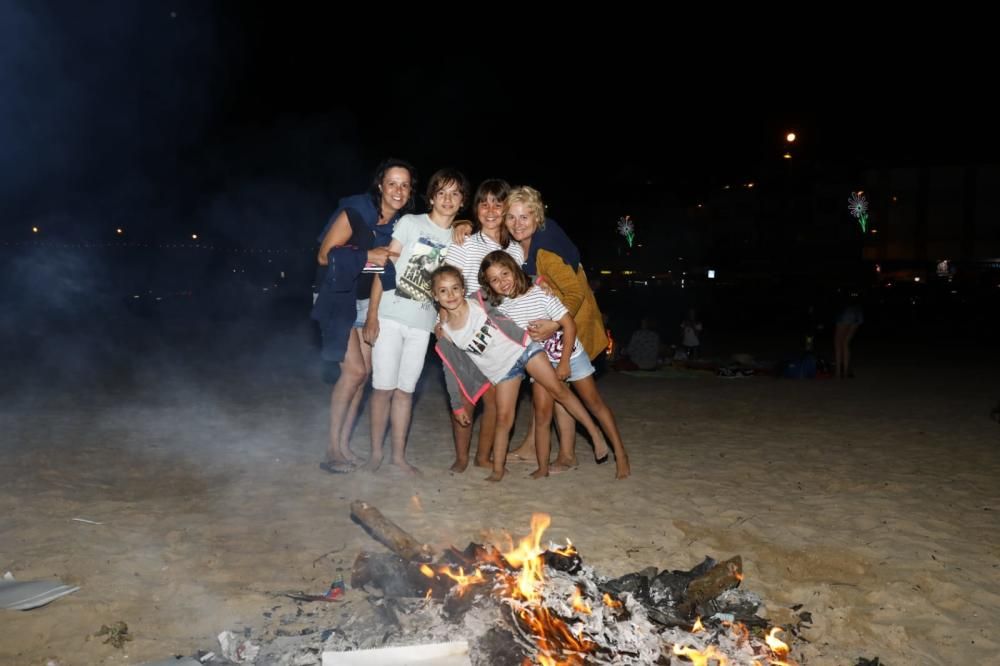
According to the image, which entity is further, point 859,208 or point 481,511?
point 859,208

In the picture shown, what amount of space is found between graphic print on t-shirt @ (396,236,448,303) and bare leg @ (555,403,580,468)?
4.85 feet

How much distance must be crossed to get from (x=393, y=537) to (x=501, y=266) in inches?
78.8

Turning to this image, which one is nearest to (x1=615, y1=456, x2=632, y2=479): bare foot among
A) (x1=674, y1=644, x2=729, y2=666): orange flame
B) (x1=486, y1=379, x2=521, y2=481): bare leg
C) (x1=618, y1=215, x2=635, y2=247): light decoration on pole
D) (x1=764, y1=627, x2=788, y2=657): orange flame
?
(x1=486, y1=379, x2=521, y2=481): bare leg

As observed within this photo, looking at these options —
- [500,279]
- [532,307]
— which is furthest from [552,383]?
[500,279]

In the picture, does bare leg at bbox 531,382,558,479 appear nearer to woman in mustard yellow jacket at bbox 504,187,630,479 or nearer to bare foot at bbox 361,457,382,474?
woman in mustard yellow jacket at bbox 504,187,630,479

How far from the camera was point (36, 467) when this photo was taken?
529 cm

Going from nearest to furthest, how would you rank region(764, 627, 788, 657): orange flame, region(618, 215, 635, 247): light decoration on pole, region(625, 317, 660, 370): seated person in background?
region(764, 627, 788, 657): orange flame < region(625, 317, 660, 370): seated person in background < region(618, 215, 635, 247): light decoration on pole

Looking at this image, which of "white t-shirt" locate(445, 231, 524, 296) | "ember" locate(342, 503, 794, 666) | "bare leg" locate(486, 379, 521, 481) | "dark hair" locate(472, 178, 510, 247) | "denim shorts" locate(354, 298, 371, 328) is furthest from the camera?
"denim shorts" locate(354, 298, 371, 328)

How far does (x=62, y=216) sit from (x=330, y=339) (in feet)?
73.9

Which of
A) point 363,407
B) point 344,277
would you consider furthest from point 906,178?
point 344,277

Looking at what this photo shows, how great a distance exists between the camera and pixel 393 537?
138 inches

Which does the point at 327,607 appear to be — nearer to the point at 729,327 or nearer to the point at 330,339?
the point at 330,339

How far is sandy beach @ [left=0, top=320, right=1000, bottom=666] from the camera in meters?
3.20

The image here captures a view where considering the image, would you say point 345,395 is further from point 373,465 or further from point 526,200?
point 526,200
